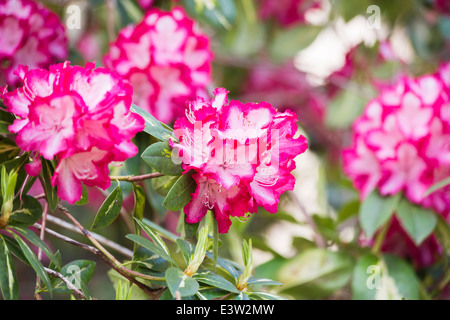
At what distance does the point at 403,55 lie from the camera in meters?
1.77

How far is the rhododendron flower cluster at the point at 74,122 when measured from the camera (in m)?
0.54

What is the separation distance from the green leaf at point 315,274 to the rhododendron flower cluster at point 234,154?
45 centimetres

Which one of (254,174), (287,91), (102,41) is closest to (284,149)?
(254,174)

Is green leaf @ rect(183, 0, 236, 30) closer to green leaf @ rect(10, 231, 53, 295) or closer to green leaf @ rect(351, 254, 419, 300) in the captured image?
green leaf @ rect(351, 254, 419, 300)

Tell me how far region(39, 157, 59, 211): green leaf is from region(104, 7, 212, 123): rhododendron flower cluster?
366 millimetres

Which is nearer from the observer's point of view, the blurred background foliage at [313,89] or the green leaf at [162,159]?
the green leaf at [162,159]

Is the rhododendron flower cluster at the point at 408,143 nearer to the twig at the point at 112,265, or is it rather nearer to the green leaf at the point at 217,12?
the green leaf at the point at 217,12

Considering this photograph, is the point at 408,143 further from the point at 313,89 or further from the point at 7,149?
the point at 313,89

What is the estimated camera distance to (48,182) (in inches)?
22.9

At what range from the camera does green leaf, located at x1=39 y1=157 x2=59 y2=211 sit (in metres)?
0.57

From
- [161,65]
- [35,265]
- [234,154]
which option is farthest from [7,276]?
[161,65]

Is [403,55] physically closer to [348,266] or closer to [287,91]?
[287,91]

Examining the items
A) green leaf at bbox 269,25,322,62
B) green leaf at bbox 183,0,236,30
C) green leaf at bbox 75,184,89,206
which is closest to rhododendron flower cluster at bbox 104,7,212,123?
green leaf at bbox 183,0,236,30

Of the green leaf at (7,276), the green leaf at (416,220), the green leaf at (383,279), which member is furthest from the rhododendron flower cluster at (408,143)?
the green leaf at (7,276)
